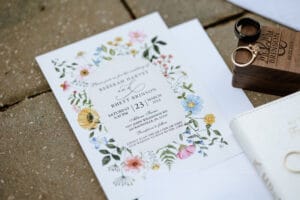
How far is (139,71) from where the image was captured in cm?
82

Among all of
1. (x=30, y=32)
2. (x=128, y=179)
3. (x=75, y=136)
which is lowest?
(x=128, y=179)

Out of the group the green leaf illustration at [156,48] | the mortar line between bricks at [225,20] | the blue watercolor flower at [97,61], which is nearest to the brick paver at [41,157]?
the blue watercolor flower at [97,61]

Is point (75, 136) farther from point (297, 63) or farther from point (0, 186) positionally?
point (297, 63)

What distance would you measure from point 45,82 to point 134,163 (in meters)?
0.24

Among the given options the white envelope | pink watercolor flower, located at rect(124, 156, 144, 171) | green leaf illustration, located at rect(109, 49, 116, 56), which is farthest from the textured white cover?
green leaf illustration, located at rect(109, 49, 116, 56)

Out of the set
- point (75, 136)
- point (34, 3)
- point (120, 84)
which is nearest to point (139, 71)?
point (120, 84)

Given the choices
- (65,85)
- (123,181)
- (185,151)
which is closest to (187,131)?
(185,151)

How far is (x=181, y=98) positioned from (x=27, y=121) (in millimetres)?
284

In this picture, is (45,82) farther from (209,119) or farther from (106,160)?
(209,119)

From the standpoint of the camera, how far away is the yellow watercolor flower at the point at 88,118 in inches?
30.4

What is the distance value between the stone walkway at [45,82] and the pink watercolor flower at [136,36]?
45 millimetres

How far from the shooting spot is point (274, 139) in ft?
2.25

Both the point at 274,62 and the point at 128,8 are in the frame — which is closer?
the point at 274,62

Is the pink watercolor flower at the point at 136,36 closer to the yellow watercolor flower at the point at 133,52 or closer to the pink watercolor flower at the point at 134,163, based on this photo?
the yellow watercolor flower at the point at 133,52
